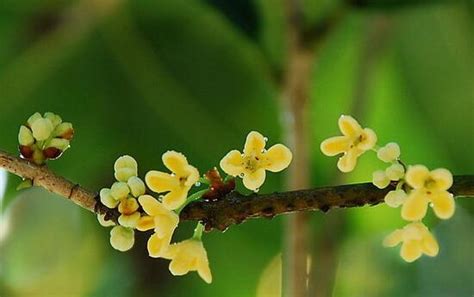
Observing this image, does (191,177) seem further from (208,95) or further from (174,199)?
(208,95)

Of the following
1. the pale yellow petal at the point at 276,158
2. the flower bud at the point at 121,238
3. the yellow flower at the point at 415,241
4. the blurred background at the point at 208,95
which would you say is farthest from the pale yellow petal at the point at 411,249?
the blurred background at the point at 208,95

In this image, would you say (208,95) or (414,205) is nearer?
(414,205)

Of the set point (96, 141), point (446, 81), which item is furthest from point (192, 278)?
point (446, 81)

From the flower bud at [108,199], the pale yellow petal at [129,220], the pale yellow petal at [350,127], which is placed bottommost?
the pale yellow petal at [129,220]

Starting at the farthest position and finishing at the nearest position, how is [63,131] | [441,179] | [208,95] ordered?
[208,95] → [63,131] → [441,179]

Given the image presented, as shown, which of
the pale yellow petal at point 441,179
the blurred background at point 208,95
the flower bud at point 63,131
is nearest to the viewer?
the pale yellow petal at point 441,179

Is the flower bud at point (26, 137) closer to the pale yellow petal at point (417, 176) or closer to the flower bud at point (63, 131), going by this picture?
the flower bud at point (63, 131)

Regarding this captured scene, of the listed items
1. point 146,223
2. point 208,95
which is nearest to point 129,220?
point 146,223
